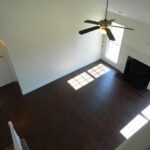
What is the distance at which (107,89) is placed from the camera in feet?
17.2

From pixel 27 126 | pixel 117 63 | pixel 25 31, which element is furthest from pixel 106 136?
pixel 25 31

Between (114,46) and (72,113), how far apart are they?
3.33 m

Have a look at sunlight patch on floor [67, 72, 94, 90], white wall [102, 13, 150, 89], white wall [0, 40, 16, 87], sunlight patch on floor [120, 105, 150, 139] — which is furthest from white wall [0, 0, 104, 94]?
sunlight patch on floor [120, 105, 150, 139]

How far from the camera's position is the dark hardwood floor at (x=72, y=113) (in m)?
3.81

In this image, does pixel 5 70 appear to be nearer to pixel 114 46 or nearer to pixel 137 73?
pixel 114 46

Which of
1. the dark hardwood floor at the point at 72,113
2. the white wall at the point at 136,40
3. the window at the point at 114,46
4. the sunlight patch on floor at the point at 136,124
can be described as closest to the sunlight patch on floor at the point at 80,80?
the dark hardwood floor at the point at 72,113

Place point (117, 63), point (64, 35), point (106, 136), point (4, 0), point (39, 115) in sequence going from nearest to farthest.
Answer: point (4, 0) < point (106, 136) < point (39, 115) < point (64, 35) < point (117, 63)

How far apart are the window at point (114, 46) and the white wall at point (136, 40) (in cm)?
30

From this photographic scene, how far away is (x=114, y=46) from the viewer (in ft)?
19.4

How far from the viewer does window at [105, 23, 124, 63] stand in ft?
18.2

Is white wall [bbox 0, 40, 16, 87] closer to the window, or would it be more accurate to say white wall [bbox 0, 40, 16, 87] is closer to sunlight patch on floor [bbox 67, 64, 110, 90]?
sunlight patch on floor [bbox 67, 64, 110, 90]

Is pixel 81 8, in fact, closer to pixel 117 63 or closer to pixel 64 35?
pixel 64 35

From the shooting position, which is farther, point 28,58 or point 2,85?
point 2,85

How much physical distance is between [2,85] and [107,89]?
158 inches
